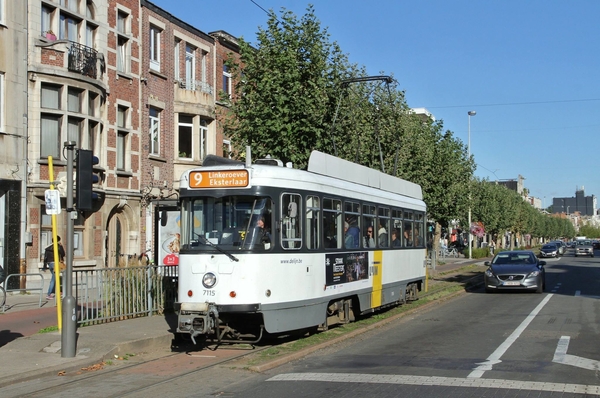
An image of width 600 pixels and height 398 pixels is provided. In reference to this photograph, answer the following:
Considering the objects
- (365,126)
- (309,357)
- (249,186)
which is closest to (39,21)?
(365,126)

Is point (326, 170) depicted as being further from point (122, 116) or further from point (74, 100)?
point (122, 116)

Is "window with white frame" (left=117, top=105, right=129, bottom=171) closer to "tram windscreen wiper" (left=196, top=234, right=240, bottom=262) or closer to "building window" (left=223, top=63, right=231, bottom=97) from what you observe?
"building window" (left=223, top=63, right=231, bottom=97)

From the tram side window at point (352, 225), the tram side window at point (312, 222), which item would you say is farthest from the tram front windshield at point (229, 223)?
the tram side window at point (352, 225)

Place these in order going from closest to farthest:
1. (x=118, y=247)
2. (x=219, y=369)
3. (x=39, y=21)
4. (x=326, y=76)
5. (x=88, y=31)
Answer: (x=219, y=369) < (x=326, y=76) < (x=39, y=21) < (x=88, y=31) < (x=118, y=247)

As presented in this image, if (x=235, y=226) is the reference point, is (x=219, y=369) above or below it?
below

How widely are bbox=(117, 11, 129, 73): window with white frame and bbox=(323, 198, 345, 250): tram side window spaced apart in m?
16.5

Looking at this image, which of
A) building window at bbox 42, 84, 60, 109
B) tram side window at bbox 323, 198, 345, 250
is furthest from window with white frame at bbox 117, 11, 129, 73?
tram side window at bbox 323, 198, 345, 250

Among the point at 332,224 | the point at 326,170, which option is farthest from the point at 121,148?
the point at 332,224

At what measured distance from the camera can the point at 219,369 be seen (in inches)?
401

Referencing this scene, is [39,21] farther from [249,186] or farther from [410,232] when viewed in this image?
[249,186]

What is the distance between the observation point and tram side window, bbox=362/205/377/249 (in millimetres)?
15524

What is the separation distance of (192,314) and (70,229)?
7.59 feet

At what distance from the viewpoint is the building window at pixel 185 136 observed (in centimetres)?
3156

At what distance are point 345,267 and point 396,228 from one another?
4.34m
